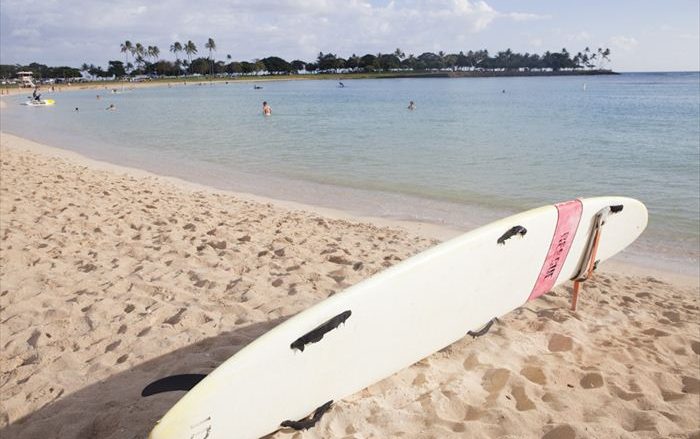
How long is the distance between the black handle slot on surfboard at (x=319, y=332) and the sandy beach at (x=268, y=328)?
0.59 m

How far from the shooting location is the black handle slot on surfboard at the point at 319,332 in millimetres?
2182

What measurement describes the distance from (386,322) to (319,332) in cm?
49

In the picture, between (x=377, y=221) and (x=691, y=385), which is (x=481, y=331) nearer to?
(x=691, y=385)

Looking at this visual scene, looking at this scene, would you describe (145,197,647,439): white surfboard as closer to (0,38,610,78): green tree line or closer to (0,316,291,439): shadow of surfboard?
(0,316,291,439): shadow of surfboard

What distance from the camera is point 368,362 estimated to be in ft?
8.64

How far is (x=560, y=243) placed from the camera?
3.54m

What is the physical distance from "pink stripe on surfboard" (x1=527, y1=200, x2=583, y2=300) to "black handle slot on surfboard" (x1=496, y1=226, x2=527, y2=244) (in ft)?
1.39

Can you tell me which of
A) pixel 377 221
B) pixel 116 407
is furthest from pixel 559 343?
pixel 377 221

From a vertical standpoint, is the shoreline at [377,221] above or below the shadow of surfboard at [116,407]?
below

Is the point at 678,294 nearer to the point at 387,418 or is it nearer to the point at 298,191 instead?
the point at 387,418

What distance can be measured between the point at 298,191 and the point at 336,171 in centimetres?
241

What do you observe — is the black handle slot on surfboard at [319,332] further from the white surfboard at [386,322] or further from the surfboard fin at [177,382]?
the surfboard fin at [177,382]

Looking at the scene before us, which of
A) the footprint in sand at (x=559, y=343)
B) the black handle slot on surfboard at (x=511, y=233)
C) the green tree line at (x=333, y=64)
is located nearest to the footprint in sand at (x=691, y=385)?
the footprint in sand at (x=559, y=343)

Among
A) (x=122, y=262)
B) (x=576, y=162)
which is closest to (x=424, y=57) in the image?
(x=576, y=162)
